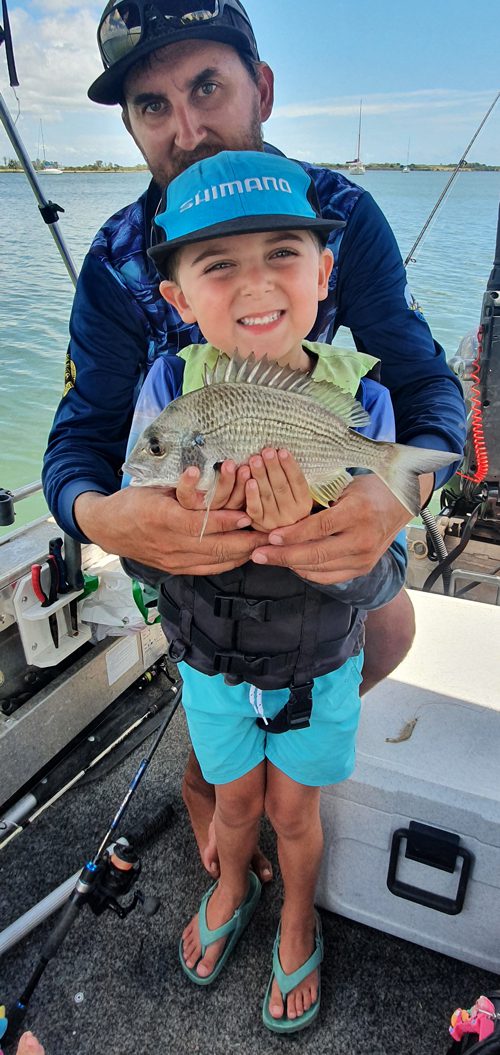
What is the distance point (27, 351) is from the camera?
11.7m

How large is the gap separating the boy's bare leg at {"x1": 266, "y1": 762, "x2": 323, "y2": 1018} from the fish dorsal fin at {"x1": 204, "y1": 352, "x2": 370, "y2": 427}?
969 millimetres

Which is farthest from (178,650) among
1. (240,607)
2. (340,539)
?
(340,539)

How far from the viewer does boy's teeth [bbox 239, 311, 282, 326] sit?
50.3 inches

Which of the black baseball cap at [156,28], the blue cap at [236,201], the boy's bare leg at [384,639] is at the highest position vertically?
the black baseball cap at [156,28]

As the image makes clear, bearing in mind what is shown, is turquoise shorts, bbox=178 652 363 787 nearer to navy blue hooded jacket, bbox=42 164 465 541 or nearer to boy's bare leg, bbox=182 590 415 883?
boy's bare leg, bbox=182 590 415 883

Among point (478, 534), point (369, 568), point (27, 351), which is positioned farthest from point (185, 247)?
point (27, 351)

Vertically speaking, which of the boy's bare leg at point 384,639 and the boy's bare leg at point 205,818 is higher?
the boy's bare leg at point 384,639

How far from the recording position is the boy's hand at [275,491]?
1.08 m

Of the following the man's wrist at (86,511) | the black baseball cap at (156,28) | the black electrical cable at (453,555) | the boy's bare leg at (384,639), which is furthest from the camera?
the black electrical cable at (453,555)

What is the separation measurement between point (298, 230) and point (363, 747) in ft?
4.27

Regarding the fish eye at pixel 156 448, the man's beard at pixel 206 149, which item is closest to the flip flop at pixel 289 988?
the fish eye at pixel 156 448

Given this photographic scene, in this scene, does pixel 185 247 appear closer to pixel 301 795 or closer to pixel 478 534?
pixel 301 795

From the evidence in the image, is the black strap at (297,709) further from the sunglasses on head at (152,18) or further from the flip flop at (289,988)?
the sunglasses on head at (152,18)

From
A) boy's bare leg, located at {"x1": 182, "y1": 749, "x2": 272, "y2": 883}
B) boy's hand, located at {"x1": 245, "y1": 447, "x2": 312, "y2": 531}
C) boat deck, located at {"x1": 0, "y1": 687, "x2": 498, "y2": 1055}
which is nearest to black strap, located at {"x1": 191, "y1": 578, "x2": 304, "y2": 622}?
A: boy's hand, located at {"x1": 245, "y1": 447, "x2": 312, "y2": 531}
